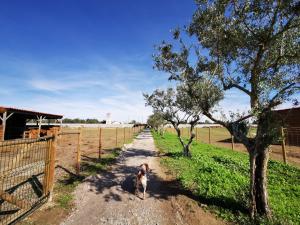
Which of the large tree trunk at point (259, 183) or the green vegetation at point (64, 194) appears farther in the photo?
the green vegetation at point (64, 194)

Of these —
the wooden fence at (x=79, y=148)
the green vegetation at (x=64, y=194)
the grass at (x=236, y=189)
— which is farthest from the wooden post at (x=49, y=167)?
the grass at (x=236, y=189)

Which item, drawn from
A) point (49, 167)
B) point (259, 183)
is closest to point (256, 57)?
point (259, 183)

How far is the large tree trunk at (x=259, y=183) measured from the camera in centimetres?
641

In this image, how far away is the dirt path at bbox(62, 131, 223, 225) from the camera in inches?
251

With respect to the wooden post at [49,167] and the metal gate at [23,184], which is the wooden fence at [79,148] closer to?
the wooden post at [49,167]

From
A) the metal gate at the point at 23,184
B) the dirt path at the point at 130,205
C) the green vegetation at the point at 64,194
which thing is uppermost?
the metal gate at the point at 23,184

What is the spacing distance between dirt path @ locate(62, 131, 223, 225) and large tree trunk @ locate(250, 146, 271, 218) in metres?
1.28

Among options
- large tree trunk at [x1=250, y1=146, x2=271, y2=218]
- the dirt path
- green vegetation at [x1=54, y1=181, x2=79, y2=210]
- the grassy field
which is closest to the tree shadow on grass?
the dirt path

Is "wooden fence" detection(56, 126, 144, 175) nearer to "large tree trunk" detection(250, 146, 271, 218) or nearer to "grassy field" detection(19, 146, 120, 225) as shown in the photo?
"grassy field" detection(19, 146, 120, 225)

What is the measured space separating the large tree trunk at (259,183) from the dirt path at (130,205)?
128 cm

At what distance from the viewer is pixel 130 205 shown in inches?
293

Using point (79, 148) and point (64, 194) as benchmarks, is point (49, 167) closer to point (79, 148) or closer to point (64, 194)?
point (64, 194)

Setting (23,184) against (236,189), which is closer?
(236,189)

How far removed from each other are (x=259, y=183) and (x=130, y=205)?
4152 millimetres
